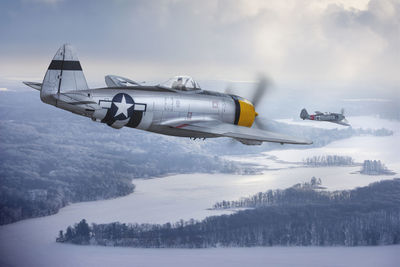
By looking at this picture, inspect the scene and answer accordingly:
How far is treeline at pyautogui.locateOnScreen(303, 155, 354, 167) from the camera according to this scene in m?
55.1

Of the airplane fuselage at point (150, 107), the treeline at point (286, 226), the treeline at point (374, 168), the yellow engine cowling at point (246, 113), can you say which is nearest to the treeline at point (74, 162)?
the treeline at point (286, 226)

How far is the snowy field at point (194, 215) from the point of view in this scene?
171 ft

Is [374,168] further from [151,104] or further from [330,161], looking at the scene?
[151,104]

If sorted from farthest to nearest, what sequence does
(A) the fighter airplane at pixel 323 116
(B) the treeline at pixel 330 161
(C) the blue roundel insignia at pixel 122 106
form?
(B) the treeline at pixel 330 161 < (A) the fighter airplane at pixel 323 116 < (C) the blue roundel insignia at pixel 122 106

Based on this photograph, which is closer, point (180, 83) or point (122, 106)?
point (122, 106)

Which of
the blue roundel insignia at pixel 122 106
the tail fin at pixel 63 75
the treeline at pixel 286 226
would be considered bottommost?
the treeline at pixel 286 226

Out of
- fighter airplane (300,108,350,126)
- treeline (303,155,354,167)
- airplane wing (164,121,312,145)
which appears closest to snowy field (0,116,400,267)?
treeline (303,155,354,167)

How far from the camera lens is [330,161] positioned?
2205 inches

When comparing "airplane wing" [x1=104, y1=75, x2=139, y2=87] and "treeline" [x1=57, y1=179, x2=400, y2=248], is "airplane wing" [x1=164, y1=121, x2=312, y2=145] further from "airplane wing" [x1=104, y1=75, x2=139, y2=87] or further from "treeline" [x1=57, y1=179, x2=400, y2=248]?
"treeline" [x1=57, y1=179, x2=400, y2=248]

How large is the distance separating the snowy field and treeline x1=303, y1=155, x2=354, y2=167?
70 cm

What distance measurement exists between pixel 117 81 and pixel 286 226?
5602 cm

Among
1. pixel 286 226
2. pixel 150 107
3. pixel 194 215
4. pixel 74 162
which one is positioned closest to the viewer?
pixel 150 107

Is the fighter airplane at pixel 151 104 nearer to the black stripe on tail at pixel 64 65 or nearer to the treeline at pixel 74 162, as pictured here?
the black stripe on tail at pixel 64 65

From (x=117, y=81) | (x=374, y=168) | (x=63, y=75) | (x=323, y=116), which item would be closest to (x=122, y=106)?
(x=63, y=75)
